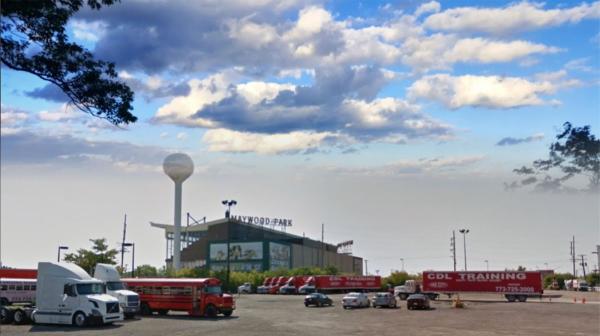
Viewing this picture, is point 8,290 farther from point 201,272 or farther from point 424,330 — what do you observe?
point 201,272

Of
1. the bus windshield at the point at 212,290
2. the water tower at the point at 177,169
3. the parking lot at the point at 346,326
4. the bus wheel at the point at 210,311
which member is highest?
the water tower at the point at 177,169

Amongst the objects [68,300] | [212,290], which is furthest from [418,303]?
[68,300]

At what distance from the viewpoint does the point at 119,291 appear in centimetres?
4425

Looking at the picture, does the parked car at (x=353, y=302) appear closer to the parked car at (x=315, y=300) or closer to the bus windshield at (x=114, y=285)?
the parked car at (x=315, y=300)

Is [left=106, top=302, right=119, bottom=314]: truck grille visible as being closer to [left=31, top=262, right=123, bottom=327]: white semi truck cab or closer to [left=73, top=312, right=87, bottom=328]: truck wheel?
[left=31, top=262, right=123, bottom=327]: white semi truck cab

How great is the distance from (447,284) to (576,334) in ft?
150

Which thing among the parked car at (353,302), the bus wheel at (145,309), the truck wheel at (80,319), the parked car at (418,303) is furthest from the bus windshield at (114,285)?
the parked car at (418,303)

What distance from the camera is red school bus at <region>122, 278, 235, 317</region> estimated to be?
44.9 meters

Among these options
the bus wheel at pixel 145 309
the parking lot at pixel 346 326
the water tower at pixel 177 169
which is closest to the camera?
the parking lot at pixel 346 326

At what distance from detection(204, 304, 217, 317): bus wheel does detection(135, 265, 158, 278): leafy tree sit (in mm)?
66847

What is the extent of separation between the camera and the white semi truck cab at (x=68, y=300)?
120 feet

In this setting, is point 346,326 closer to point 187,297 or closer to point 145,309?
point 187,297

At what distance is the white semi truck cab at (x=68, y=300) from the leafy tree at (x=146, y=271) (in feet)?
238

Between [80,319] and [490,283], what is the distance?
52.9 metres
